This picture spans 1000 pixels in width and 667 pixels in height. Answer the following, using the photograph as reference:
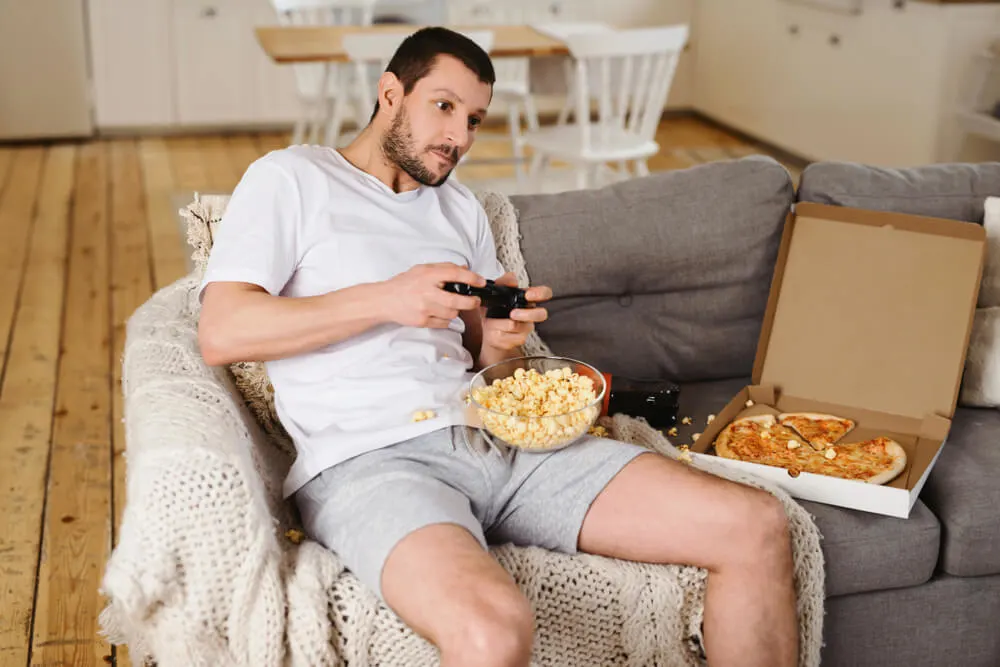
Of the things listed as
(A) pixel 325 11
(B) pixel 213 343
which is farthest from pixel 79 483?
(A) pixel 325 11

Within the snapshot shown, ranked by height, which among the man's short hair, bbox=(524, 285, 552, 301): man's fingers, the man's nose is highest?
the man's short hair

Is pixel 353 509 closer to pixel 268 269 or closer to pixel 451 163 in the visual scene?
pixel 268 269

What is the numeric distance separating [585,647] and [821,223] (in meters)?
0.99

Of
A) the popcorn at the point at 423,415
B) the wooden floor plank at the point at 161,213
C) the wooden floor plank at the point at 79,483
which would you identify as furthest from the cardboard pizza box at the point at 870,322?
the wooden floor plank at the point at 161,213

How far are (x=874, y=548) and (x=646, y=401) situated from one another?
48 cm

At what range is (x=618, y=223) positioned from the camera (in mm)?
2176

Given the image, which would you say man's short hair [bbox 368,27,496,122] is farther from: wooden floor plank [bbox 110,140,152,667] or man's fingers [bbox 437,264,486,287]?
wooden floor plank [bbox 110,140,152,667]

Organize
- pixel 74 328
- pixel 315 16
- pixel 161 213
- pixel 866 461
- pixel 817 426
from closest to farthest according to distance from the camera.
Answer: pixel 866 461, pixel 817 426, pixel 74 328, pixel 161 213, pixel 315 16

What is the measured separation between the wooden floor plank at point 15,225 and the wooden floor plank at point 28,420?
0.03 m

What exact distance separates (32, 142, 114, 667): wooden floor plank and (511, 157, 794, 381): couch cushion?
1.04m

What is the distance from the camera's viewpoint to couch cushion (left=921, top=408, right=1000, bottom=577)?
5.88 feet

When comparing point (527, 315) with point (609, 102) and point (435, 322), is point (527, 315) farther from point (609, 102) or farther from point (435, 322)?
point (609, 102)

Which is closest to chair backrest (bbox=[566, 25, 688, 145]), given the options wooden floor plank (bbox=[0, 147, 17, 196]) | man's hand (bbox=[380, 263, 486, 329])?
man's hand (bbox=[380, 263, 486, 329])

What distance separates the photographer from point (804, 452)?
6.23 ft
